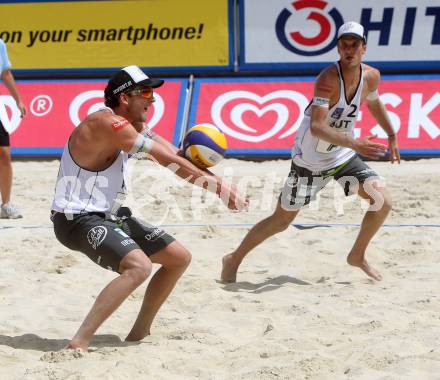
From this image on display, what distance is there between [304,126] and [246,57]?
191 inches

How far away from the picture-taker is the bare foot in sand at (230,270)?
19.4ft

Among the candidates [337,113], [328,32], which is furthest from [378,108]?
[328,32]

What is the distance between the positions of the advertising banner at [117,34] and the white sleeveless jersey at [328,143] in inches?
191

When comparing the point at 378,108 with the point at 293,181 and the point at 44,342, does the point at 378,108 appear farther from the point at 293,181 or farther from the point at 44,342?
the point at 44,342

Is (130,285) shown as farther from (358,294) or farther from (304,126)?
(304,126)

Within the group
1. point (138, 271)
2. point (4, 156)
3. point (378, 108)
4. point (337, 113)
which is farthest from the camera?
point (4, 156)

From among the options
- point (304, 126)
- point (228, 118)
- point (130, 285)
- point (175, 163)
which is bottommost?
point (130, 285)

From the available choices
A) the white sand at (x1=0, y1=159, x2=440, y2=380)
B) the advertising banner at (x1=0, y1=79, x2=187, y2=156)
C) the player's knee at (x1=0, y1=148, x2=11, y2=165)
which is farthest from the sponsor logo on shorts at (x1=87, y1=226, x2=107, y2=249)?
the advertising banner at (x1=0, y1=79, x2=187, y2=156)

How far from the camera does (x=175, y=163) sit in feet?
13.9

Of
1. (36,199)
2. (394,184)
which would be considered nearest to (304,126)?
(394,184)

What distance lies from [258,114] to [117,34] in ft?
6.93

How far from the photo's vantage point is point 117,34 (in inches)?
422

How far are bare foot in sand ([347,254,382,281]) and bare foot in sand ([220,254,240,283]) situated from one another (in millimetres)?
763

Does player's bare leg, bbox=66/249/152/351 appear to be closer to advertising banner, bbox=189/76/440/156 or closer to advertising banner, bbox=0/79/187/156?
advertising banner, bbox=189/76/440/156
